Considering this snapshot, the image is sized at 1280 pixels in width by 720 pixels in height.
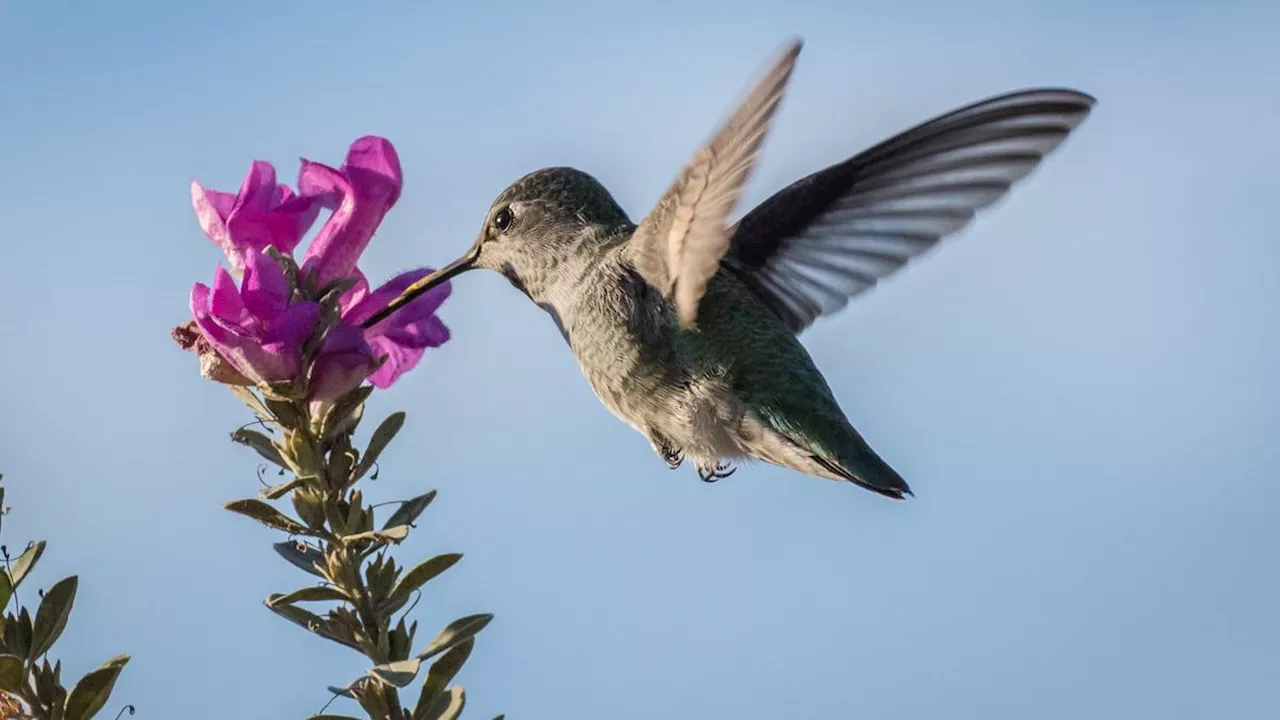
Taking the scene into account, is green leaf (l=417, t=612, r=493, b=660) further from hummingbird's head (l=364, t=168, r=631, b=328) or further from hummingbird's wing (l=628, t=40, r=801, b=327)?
hummingbird's head (l=364, t=168, r=631, b=328)

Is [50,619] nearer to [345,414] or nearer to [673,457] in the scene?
[345,414]

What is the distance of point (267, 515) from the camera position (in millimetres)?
3336

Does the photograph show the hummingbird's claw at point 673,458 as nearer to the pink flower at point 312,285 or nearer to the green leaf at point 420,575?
the pink flower at point 312,285

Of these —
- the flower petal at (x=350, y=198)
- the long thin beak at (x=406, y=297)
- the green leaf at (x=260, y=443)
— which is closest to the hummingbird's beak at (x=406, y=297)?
the long thin beak at (x=406, y=297)

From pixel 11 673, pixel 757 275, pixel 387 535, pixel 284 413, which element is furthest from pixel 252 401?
pixel 757 275

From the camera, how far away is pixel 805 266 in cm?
552

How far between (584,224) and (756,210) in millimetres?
727

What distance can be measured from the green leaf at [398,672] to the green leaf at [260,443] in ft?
2.23

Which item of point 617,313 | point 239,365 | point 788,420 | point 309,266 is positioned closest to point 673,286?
point 617,313

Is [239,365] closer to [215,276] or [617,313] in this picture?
[215,276]

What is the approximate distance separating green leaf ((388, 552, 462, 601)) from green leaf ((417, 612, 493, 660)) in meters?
0.12

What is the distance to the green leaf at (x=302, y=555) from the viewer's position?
3367 millimetres

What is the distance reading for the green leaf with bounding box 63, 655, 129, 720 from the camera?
2945 mm

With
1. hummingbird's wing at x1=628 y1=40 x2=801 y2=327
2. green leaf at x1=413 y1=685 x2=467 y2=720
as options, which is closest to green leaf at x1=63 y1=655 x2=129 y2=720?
green leaf at x1=413 y1=685 x2=467 y2=720
